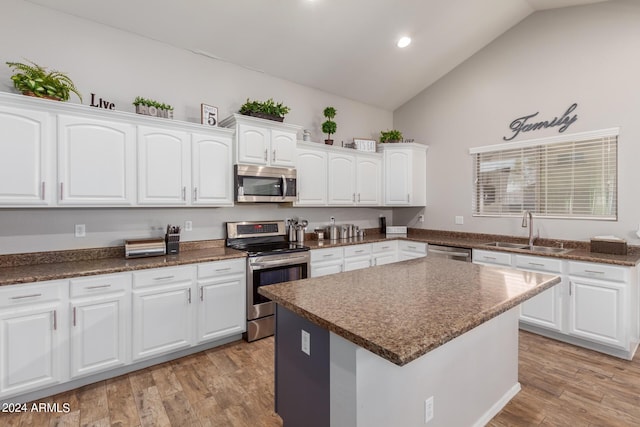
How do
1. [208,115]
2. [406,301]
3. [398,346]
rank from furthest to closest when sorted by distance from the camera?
[208,115] < [406,301] < [398,346]

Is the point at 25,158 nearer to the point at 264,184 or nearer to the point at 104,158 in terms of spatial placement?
the point at 104,158

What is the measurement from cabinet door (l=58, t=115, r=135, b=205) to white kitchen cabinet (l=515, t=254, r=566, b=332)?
4.09m

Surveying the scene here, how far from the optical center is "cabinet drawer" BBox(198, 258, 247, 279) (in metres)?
2.90

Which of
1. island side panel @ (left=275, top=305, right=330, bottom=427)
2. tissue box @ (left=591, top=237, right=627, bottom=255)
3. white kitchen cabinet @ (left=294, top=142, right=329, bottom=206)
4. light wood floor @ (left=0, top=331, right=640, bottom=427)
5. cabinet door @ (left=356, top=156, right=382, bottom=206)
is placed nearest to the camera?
island side panel @ (left=275, top=305, right=330, bottom=427)

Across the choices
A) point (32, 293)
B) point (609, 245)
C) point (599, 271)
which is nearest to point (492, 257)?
point (599, 271)

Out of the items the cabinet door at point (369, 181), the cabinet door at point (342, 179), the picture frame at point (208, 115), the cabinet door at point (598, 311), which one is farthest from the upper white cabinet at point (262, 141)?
the cabinet door at point (598, 311)

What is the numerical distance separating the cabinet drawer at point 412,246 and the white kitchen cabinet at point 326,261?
44.9 inches

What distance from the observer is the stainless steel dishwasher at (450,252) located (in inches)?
153

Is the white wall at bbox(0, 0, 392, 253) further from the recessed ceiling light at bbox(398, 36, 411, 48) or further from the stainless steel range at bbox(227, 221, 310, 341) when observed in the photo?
the recessed ceiling light at bbox(398, 36, 411, 48)

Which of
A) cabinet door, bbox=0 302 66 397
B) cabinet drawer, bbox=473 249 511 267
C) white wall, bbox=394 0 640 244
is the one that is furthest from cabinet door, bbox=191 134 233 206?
white wall, bbox=394 0 640 244

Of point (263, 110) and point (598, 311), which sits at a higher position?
point (263, 110)

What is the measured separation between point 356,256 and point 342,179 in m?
1.12

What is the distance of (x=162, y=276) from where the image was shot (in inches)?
105

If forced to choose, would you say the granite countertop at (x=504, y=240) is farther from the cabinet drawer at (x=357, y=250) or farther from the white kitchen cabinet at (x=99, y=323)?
the white kitchen cabinet at (x=99, y=323)
